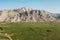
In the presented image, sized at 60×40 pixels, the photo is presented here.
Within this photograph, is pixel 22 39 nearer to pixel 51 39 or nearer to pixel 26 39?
pixel 26 39

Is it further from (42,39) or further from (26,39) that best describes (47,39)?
(26,39)

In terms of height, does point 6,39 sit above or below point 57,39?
above

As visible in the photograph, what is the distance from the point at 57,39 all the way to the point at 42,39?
7.03 m

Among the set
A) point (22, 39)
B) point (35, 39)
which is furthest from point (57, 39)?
point (22, 39)

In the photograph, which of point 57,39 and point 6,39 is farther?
point 57,39

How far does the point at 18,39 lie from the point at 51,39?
1522cm

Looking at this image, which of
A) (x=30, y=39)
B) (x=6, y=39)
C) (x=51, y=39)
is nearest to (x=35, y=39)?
(x=30, y=39)

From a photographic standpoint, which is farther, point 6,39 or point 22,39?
point 22,39

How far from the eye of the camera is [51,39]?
7994cm

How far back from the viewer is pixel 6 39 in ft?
106

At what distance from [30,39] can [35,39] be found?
2.43 m

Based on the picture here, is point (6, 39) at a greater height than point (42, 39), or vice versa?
point (6, 39)

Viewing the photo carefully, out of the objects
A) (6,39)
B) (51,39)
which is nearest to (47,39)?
(51,39)

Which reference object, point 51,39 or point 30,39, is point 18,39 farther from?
point 51,39
